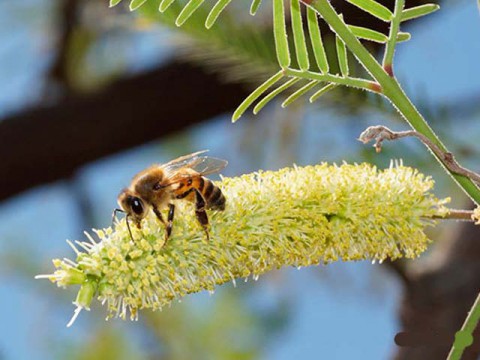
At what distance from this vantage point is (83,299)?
2.06 ft

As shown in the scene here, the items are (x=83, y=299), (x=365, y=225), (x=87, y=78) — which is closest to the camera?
(x=83, y=299)

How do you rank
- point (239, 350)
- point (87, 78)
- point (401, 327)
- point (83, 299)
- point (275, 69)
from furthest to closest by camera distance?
point (87, 78)
point (239, 350)
point (401, 327)
point (275, 69)
point (83, 299)

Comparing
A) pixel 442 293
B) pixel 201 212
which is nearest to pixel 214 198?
pixel 201 212

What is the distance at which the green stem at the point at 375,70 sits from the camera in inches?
22.3

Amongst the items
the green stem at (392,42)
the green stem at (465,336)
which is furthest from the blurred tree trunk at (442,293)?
the green stem at (392,42)

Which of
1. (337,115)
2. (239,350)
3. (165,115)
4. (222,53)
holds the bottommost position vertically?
(239,350)

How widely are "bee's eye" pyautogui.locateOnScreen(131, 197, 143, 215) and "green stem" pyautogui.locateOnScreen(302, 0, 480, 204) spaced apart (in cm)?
27

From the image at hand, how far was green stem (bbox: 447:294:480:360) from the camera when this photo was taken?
0.62 meters

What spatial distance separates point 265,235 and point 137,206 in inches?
5.1

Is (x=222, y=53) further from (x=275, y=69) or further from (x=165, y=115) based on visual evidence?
(x=165, y=115)

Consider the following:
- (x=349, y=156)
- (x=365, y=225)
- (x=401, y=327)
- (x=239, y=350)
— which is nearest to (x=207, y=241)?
(x=365, y=225)

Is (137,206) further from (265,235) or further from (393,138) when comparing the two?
(393,138)

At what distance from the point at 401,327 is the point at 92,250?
0.73 meters

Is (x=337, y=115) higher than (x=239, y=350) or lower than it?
higher
